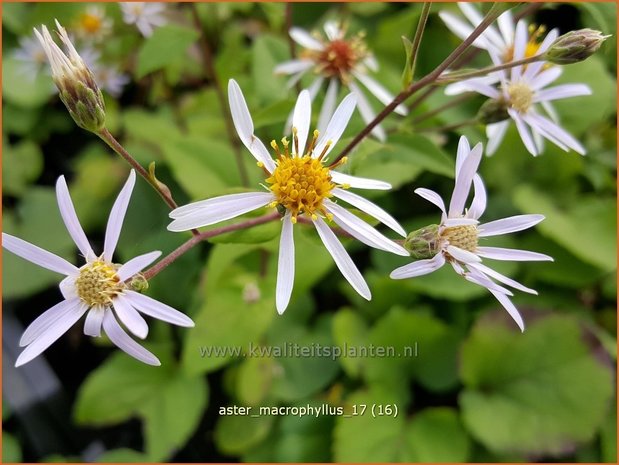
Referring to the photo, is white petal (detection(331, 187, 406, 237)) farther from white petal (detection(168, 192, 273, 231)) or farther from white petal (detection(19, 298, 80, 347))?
white petal (detection(19, 298, 80, 347))

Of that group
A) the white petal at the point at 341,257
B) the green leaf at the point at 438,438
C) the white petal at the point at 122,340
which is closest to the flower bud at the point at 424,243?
the white petal at the point at 341,257

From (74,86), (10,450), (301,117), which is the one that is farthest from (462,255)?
(10,450)

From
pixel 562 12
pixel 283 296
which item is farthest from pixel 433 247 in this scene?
pixel 562 12

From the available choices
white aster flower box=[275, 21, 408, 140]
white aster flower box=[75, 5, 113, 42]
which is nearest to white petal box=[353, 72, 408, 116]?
white aster flower box=[275, 21, 408, 140]

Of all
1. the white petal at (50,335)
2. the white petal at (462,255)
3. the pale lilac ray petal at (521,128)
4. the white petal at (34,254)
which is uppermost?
the pale lilac ray petal at (521,128)

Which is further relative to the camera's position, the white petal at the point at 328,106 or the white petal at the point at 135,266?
the white petal at the point at 328,106

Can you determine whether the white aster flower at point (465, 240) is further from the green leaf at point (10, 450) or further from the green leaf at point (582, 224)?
the green leaf at point (10, 450)
